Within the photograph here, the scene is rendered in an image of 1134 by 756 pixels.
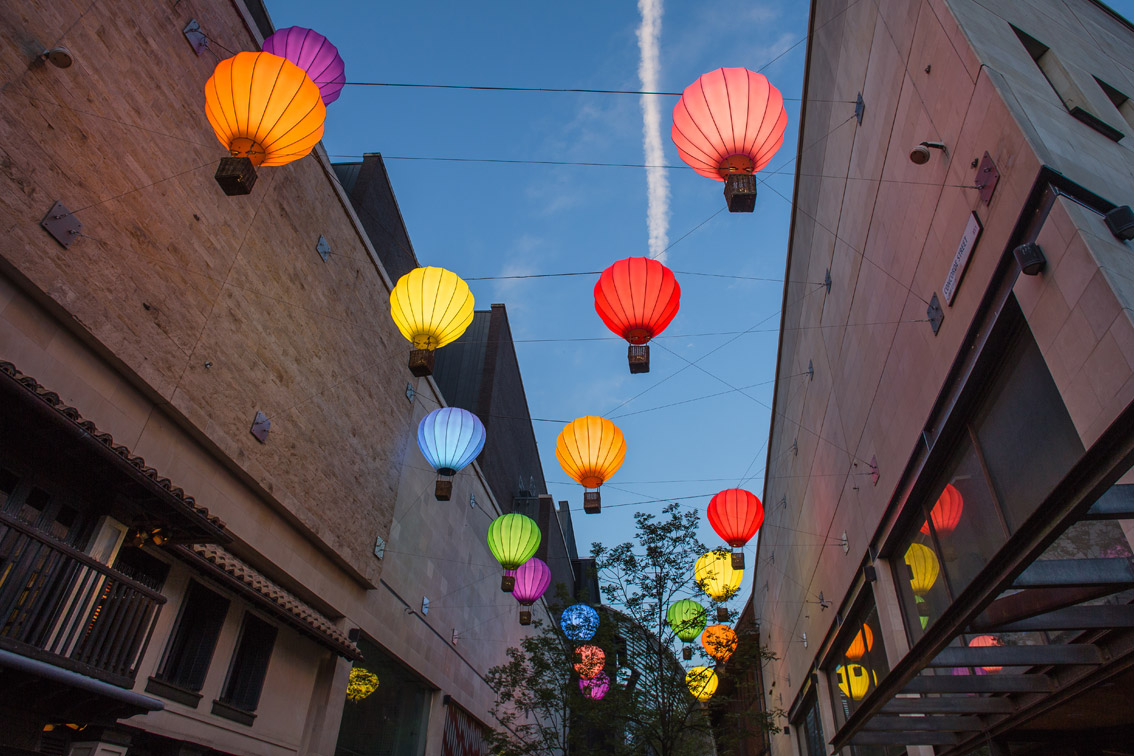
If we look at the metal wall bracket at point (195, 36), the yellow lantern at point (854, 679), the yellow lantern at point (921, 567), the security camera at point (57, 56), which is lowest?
the yellow lantern at point (854, 679)

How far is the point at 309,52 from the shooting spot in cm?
1073

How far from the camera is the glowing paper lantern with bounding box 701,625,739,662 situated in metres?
15.2

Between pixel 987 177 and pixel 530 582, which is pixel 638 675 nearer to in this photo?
pixel 530 582

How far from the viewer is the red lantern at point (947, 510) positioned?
282 inches

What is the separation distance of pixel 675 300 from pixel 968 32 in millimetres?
5004

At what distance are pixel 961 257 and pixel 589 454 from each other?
7495 millimetres

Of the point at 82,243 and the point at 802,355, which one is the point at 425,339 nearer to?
the point at 82,243

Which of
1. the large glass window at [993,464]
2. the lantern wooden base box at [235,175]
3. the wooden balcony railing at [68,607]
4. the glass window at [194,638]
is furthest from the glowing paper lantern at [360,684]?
the large glass window at [993,464]

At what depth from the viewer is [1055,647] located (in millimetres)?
5430

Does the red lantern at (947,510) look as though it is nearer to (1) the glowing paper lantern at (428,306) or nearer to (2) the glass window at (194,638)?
(1) the glowing paper lantern at (428,306)

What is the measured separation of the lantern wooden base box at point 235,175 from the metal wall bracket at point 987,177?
732 cm

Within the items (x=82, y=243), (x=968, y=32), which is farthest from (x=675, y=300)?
(x=82, y=243)

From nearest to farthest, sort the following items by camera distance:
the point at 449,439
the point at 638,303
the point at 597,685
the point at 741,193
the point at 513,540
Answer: the point at 741,193 → the point at 638,303 → the point at 449,439 → the point at 597,685 → the point at 513,540

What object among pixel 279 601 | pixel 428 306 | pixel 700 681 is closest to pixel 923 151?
pixel 428 306
